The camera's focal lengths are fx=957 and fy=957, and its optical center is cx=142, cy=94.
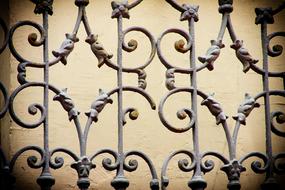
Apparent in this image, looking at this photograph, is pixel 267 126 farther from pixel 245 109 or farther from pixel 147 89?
pixel 147 89

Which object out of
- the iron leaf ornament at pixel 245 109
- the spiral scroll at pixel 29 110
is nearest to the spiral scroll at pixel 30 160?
the spiral scroll at pixel 29 110

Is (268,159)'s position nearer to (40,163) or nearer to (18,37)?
(40,163)

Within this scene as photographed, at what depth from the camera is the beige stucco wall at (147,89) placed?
4367 mm

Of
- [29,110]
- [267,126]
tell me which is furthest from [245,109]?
[29,110]

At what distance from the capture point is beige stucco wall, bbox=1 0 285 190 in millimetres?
4367

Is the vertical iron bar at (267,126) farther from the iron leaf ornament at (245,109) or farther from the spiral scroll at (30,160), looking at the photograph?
the spiral scroll at (30,160)

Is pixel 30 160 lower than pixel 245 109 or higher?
lower

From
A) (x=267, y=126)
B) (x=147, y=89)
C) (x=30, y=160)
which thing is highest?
(x=147, y=89)

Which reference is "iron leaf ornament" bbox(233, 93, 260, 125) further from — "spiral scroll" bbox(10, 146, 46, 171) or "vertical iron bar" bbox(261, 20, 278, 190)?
"spiral scroll" bbox(10, 146, 46, 171)

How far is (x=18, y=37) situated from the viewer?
14.5ft

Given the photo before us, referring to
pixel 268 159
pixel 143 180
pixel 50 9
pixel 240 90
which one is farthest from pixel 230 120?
pixel 50 9

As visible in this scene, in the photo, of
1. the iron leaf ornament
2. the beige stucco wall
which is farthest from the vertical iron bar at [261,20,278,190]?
the beige stucco wall

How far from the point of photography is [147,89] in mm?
4523

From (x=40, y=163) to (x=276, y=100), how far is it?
156 cm
